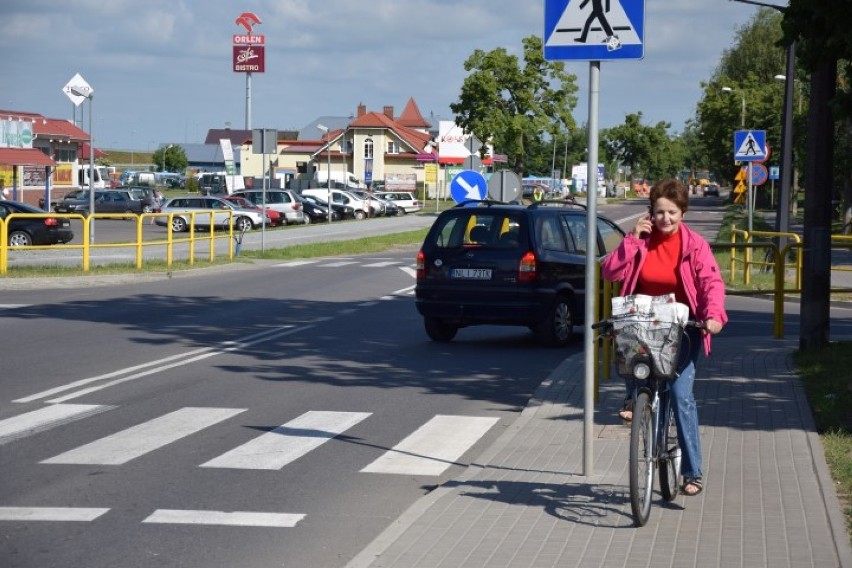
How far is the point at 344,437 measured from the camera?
995 centimetres

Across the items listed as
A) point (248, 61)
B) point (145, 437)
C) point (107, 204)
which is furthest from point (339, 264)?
point (248, 61)

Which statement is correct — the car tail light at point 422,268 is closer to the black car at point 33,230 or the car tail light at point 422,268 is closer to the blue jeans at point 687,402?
the blue jeans at point 687,402

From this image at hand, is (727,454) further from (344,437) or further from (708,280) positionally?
(344,437)

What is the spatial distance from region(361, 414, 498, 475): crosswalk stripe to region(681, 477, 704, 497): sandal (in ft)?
6.31

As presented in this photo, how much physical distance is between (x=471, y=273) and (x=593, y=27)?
27.4 feet

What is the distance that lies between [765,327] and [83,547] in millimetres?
14555

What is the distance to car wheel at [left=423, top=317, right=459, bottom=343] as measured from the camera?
16719 millimetres

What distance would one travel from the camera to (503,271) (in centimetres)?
1583

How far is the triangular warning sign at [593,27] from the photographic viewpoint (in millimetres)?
7695

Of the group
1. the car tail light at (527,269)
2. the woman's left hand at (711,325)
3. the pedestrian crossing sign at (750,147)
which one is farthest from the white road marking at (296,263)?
the woman's left hand at (711,325)

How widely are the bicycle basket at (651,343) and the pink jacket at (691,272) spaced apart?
279 millimetres

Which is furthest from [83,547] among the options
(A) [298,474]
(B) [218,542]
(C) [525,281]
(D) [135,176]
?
(D) [135,176]

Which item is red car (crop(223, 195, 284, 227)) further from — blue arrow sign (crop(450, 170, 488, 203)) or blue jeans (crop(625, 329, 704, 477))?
blue jeans (crop(625, 329, 704, 477))

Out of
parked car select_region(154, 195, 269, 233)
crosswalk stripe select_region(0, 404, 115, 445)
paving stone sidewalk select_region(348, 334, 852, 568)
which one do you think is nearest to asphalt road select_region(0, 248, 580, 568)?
crosswalk stripe select_region(0, 404, 115, 445)
